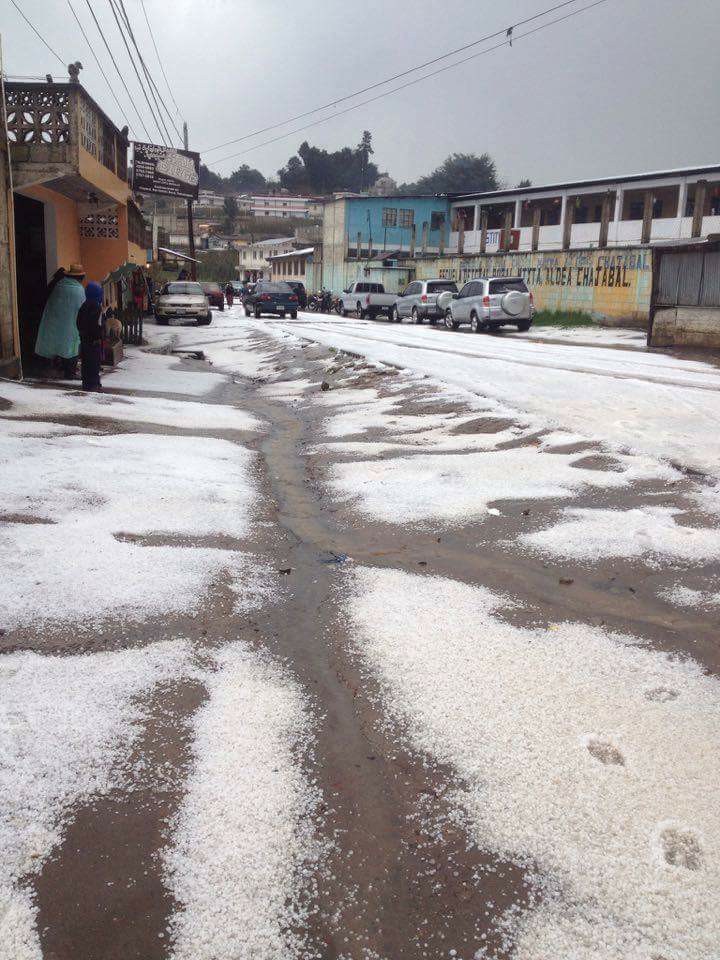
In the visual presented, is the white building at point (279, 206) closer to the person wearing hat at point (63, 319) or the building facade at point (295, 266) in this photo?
the building facade at point (295, 266)

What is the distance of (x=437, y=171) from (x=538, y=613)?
383 feet

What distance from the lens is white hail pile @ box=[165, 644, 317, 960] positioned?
2.03m

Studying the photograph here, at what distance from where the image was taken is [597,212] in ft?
136

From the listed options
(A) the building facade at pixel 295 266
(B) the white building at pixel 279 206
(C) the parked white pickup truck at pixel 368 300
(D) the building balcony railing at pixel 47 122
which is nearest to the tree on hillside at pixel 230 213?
(B) the white building at pixel 279 206

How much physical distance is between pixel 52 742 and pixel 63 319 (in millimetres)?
9808

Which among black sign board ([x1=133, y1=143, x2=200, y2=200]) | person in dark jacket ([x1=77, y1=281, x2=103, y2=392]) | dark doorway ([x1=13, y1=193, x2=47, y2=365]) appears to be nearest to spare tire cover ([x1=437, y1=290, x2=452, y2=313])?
black sign board ([x1=133, y1=143, x2=200, y2=200])

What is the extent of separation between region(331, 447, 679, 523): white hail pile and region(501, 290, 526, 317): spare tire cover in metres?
18.6

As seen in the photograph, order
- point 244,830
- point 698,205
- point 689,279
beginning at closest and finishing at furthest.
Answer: point 244,830
point 689,279
point 698,205

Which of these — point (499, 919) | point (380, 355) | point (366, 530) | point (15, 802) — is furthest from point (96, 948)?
point (380, 355)

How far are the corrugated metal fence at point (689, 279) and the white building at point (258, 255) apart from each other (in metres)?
66.9

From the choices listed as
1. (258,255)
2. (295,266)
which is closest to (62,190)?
(295,266)

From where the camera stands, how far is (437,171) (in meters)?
112

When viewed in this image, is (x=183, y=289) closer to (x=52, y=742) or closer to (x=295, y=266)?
(x=52, y=742)

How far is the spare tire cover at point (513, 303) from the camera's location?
81.5ft
